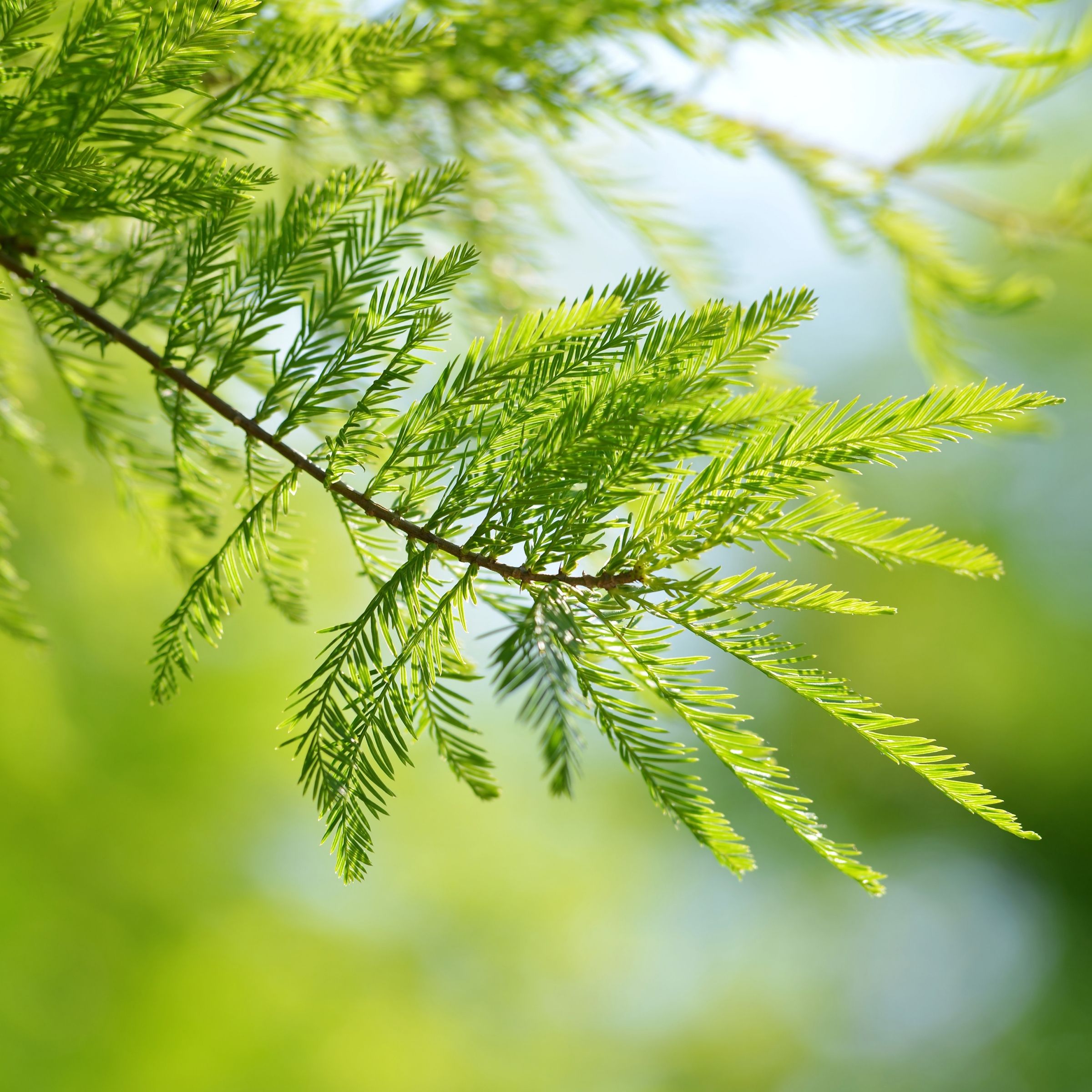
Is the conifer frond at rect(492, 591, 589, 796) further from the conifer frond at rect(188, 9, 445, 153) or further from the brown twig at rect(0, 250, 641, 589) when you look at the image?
the conifer frond at rect(188, 9, 445, 153)

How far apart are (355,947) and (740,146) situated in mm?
2520

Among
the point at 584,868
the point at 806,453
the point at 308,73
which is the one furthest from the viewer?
the point at 584,868

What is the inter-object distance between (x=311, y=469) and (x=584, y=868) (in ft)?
9.36

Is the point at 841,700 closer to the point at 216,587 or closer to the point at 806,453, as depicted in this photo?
the point at 806,453

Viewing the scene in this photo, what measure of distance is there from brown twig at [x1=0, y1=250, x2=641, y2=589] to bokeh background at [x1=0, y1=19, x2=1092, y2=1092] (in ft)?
6.00

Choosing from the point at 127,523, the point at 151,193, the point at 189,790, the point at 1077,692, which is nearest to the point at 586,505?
the point at 151,193

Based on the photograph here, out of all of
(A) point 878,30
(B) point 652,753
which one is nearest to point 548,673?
(B) point 652,753

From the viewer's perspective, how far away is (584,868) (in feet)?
9.61

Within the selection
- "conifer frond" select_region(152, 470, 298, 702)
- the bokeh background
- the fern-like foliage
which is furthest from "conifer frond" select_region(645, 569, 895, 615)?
the bokeh background

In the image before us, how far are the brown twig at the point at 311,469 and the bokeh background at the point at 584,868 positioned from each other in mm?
1829

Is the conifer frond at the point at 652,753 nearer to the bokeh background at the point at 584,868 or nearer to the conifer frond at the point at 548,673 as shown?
the conifer frond at the point at 548,673

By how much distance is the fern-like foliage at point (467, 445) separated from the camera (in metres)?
0.26

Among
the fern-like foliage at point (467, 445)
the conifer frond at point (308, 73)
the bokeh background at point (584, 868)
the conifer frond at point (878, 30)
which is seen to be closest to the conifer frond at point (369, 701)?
the fern-like foliage at point (467, 445)

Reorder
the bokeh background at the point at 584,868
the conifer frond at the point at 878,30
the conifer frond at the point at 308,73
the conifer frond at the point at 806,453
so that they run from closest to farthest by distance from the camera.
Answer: the conifer frond at the point at 806,453 → the conifer frond at the point at 308,73 → the conifer frond at the point at 878,30 → the bokeh background at the point at 584,868
